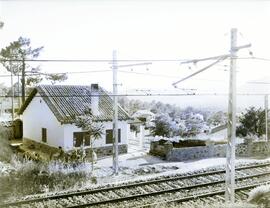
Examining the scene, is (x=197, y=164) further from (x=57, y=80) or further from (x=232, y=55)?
(x=57, y=80)

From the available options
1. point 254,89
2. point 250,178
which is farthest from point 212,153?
point 254,89

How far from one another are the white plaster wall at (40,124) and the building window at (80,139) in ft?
2.25

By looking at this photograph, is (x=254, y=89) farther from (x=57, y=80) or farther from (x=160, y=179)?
(x=160, y=179)

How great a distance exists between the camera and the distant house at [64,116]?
1606 centimetres

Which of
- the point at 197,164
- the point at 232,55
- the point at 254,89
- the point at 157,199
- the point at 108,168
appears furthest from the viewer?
the point at 254,89

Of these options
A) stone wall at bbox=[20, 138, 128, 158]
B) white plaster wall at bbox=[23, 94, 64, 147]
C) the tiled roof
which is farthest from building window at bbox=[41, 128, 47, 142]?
the tiled roof

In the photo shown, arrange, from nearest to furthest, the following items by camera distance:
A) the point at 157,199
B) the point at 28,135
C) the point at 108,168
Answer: the point at 157,199
the point at 108,168
the point at 28,135

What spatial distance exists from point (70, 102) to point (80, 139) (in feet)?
7.79

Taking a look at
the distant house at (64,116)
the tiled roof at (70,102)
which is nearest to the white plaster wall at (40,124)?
the distant house at (64,116)

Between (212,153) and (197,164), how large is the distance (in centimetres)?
328

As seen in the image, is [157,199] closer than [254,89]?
Yes

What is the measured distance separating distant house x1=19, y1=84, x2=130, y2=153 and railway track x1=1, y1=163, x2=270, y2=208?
6.14 meters

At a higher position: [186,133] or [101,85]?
[101,85]

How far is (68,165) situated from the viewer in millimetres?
12148
